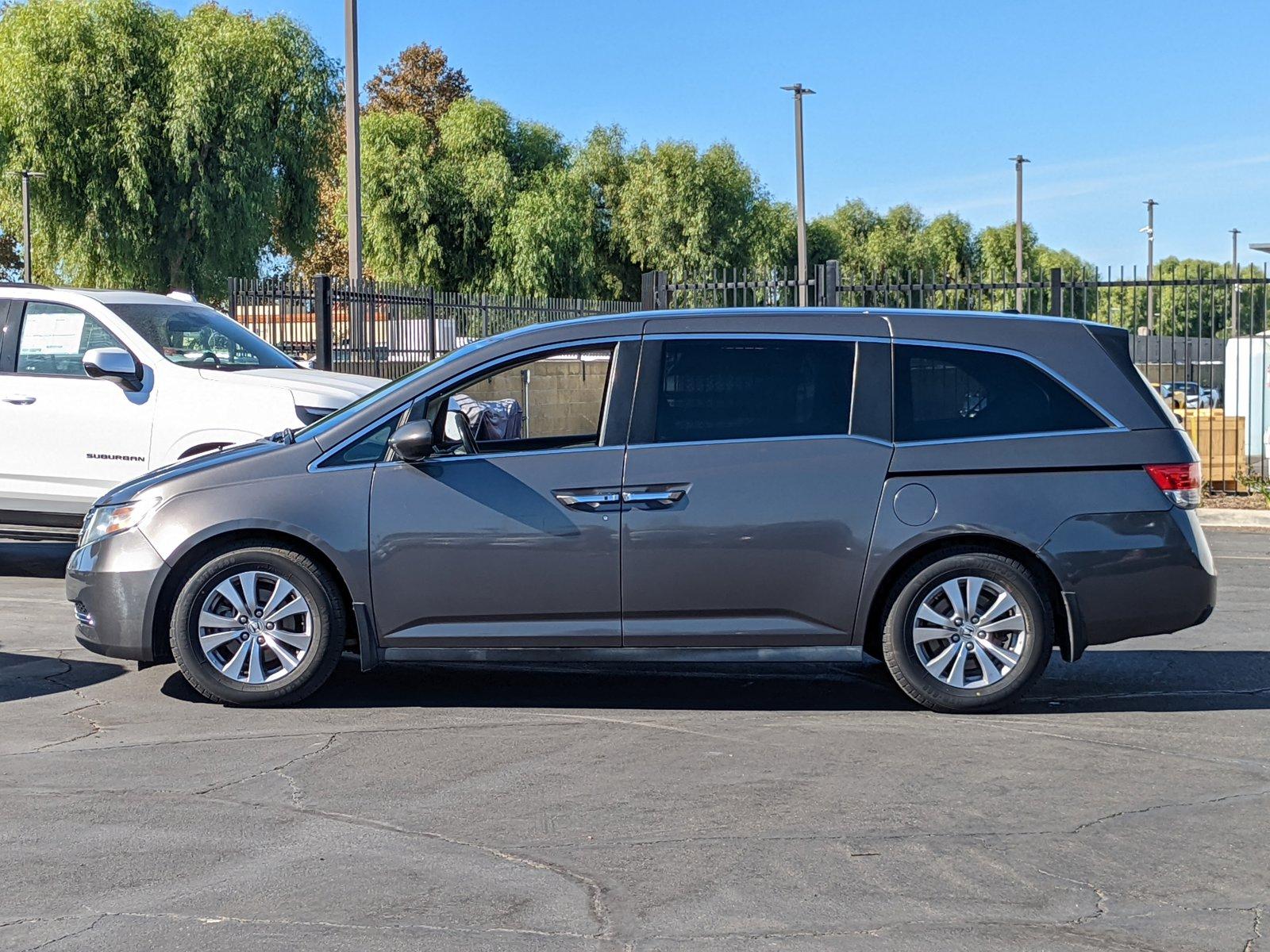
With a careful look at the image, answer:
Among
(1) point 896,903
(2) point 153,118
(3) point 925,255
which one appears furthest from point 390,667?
(3) point 925,255

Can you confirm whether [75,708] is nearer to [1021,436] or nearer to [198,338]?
[1021,436]

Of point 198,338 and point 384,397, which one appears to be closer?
point 384,397

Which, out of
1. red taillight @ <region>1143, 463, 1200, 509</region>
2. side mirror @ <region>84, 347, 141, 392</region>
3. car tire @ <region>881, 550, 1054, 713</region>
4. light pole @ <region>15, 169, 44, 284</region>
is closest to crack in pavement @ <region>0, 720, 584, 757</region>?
car tire @ <region>881, 550, 1054, 713</region>

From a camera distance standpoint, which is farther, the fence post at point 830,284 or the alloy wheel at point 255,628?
the fence post at point 830,284

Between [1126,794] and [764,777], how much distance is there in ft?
4.14

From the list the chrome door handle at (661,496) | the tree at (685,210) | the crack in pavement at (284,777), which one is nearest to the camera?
the crack in pavement at (284,777)

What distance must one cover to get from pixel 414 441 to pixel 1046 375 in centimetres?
272

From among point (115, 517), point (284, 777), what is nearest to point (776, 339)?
point (284, 777)

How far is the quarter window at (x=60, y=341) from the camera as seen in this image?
1085cm

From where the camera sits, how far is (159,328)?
11.0 m

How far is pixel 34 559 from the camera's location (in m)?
12.2

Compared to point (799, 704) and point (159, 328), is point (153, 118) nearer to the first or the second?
point (159, 328)

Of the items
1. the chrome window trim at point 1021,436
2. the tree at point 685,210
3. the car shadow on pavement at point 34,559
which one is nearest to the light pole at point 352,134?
the car shadow on pavement at point 34,559

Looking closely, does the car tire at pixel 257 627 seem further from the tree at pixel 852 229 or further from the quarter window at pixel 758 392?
the tree at pixel 852 229
